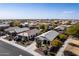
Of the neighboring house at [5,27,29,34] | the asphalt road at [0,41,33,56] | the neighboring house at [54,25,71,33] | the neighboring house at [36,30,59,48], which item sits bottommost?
the asphalt road at [0,41,33,56]

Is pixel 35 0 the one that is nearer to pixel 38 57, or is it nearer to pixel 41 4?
pixel 41 4

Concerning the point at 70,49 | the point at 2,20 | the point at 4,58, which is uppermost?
the point at 2,20

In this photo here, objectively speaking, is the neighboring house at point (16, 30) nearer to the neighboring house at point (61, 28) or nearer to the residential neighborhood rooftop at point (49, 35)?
the residential neighborhood rooftop at point (49, 35)

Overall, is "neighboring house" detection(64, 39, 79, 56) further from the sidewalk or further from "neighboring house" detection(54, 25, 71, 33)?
the sidewalk

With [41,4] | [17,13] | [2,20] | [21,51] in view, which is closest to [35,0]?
[41,4]

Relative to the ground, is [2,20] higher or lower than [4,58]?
higher

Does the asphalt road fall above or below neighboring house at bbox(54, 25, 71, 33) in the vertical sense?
below

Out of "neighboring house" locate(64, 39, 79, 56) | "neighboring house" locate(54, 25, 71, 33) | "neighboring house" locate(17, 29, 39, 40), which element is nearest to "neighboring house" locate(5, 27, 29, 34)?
"neighboring house" locate(17, 29, 39, 40)

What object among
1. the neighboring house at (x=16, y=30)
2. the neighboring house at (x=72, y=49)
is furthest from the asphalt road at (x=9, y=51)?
the neighboring house at (x=72, y=49)
